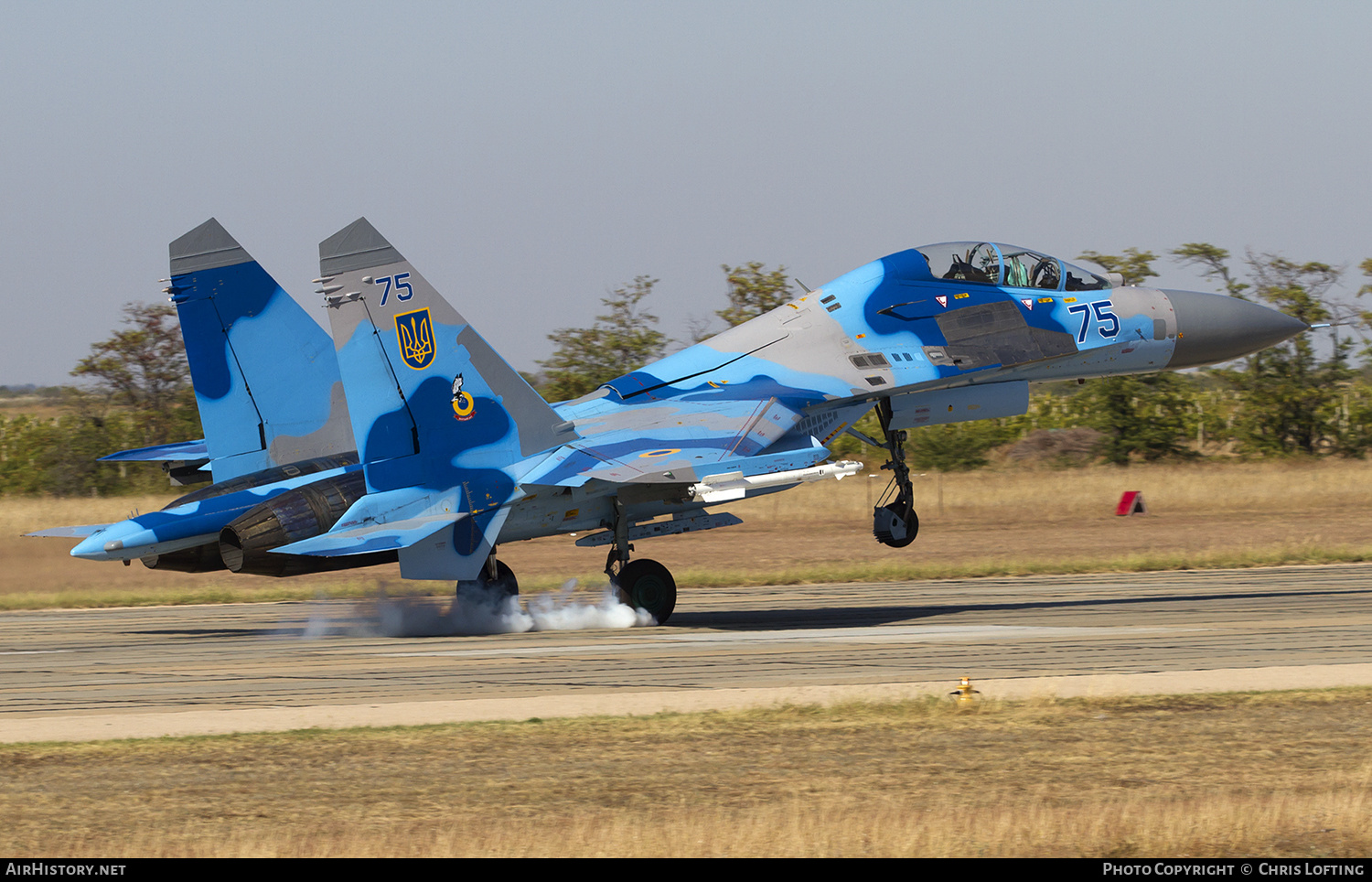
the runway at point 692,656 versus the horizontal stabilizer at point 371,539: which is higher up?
the horizontal stabilizer at point 371,539

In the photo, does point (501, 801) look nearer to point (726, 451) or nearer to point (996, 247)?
point (726, 451)

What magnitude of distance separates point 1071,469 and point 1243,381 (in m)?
8.73

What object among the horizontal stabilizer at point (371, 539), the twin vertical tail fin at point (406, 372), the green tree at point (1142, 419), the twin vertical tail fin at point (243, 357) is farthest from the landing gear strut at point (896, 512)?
the green tree at point (1142, 419)

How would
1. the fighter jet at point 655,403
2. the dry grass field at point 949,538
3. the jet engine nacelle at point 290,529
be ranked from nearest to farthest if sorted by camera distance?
the jet engine nacelle at point 290,529 < the fighter jet at point 655,403 < the dry grass field at point 949,538

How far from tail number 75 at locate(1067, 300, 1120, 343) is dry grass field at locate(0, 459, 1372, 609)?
21.2 ft

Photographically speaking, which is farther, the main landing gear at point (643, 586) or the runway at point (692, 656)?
the main landing gear at point (643, 586)

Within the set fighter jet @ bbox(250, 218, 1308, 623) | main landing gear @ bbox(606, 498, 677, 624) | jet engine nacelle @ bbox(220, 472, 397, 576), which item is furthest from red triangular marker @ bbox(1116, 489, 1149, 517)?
jet engine nacelle @ bbox(220, 472, 397, 576)

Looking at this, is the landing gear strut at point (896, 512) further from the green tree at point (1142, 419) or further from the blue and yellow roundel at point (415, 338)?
the green tree at point (1142, 419)

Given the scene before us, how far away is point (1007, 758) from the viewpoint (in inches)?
378

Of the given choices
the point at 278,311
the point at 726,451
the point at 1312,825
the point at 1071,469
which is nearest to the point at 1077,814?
the point at 1312,825

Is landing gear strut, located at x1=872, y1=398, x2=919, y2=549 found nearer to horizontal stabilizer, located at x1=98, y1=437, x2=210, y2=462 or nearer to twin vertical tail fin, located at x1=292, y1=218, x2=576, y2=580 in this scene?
twin vertical tail fin, located at x1=292, y1=218, x2=576, y2=580

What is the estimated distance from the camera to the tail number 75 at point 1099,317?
1986 cm

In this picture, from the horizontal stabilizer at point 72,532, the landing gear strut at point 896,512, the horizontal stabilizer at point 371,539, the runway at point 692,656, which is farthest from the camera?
the landing gear strut at point 896,512

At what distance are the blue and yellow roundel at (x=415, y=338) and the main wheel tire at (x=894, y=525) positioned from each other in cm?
646
